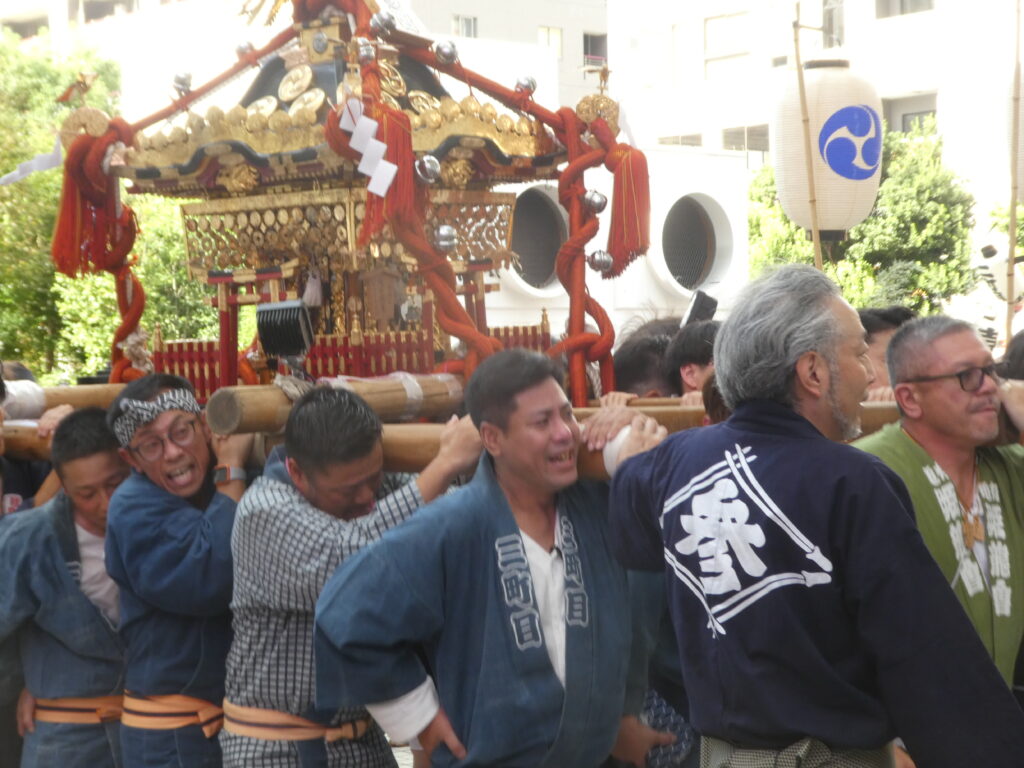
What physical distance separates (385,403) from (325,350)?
1.24 m

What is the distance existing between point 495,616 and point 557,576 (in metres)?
0.16

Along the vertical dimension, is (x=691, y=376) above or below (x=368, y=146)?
below

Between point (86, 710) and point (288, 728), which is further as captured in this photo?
point (86, 710)

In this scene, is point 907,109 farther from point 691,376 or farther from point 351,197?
point 691,376

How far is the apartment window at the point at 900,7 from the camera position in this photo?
2708cm

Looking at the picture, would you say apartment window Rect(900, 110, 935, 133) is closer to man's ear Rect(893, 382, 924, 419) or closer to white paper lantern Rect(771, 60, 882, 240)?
white paper lantern Rect(771, 60, 882, 240)

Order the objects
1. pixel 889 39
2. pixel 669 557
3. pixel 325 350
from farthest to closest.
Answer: pixel 889 39
pixel 325 350
pixel 669 557

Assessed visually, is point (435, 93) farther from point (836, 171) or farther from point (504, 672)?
point (836, 171)

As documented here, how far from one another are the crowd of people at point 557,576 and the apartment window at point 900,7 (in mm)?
25768

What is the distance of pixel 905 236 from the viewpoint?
74.4ft

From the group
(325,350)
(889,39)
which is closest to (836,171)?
(325,350)

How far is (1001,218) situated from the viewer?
21.6 m

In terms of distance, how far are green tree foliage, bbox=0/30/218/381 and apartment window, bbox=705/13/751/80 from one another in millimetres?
16959

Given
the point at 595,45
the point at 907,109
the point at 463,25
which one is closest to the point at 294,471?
the point at 907,109
